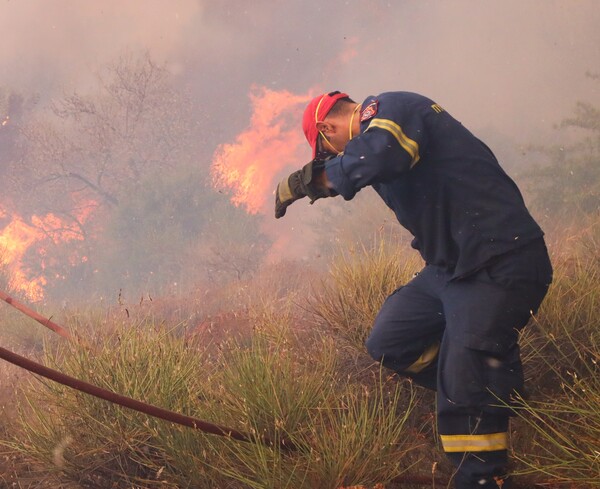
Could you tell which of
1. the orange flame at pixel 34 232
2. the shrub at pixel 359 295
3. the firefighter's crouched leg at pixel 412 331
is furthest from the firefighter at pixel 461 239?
the orange flame at pixel 34 232

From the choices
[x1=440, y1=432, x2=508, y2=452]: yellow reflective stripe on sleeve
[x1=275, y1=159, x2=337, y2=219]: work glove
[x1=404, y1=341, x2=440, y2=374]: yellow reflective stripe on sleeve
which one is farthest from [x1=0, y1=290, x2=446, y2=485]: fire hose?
[x1=275, y1=159, x2=337, y2=219]: work glove

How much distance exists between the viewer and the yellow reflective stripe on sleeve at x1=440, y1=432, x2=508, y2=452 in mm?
2105

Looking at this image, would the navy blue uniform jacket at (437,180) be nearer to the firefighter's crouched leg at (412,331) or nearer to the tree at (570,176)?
the firefighter's crouched leg at (412,331)

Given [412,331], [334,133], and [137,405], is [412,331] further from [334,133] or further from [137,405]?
[137,405]

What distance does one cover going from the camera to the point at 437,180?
2.28m

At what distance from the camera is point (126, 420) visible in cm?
249

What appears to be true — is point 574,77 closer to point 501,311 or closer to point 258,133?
point 258,133

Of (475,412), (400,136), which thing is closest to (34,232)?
(400,136)

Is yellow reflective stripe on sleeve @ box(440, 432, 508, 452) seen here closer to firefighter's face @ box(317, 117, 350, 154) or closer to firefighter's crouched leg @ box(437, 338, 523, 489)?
firefighter's crouched leg @ box(437, 338, 523, 489)

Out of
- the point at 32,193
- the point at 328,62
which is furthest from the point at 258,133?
the point at 328,62

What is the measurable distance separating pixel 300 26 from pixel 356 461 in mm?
61330

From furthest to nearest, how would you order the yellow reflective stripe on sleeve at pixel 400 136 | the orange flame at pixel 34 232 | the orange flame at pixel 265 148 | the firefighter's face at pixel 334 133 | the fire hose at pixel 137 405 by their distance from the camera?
the orange flame at pixel 265 148, the orange flame at pixel 34 232, the firefighter's face at pixel 334 133, the yellow reflective stripe on sleeve at pixel 400 136, the fire hose at pixel 137 405

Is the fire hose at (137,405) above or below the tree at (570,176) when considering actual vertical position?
below

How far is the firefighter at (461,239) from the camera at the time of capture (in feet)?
6.91
